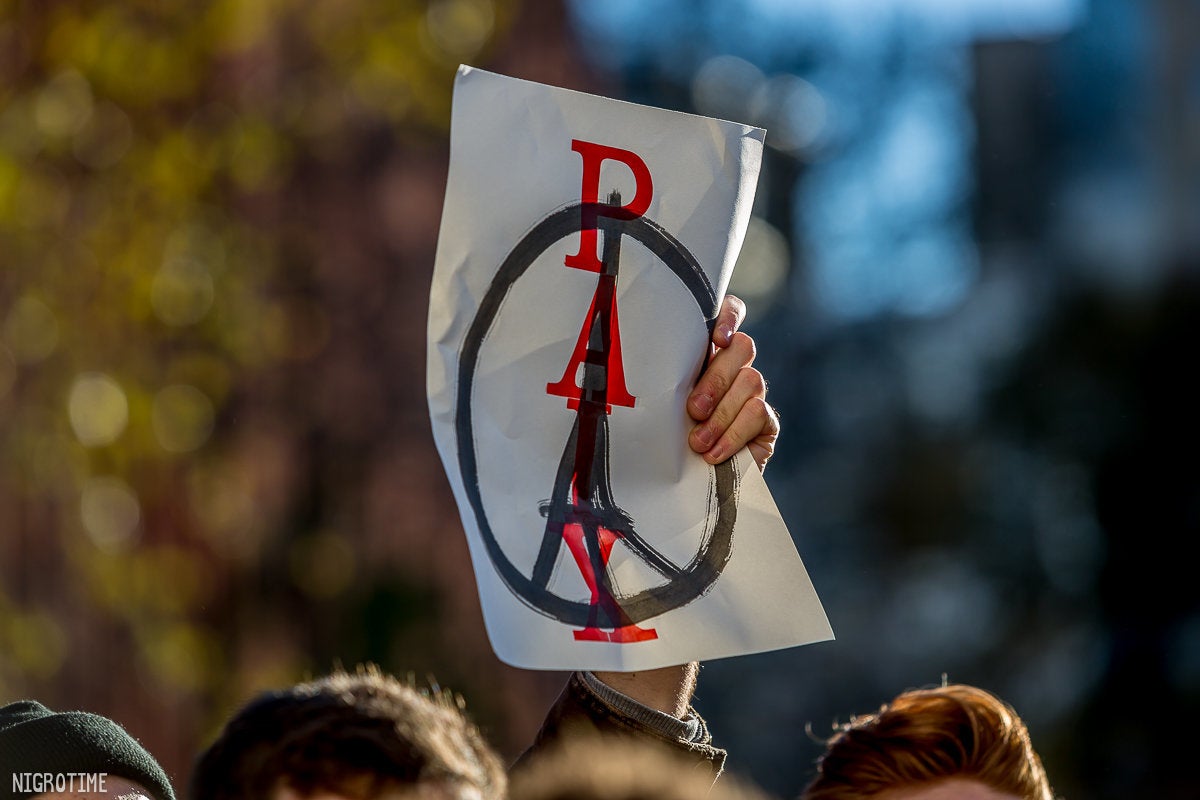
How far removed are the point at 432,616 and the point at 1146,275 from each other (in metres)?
6.09

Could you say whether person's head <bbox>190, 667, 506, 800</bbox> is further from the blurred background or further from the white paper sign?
the blurred background

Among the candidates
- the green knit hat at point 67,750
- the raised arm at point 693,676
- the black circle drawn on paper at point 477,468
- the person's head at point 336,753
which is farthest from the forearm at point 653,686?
the green knit hat at point 67,750

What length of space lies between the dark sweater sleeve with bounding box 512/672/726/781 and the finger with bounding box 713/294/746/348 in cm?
42

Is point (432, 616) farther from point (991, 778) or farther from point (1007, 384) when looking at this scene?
point (991, 778)

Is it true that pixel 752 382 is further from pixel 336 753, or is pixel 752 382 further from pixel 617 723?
pixel 336 753

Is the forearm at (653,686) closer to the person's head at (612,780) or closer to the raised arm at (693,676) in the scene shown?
the raised arm at (693,676)

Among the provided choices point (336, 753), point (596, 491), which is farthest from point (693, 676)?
point (336, 753)

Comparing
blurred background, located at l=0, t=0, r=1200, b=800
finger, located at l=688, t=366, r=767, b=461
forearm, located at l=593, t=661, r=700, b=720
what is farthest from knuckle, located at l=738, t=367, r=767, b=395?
blurred background, located at l=0, t=0, r=1200, b=800

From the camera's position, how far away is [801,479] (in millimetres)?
13414

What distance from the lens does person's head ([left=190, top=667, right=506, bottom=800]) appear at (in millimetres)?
1247

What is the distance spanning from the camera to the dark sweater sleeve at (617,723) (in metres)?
1.67

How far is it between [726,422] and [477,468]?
0.29m

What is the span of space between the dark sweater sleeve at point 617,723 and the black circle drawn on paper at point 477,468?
16cm

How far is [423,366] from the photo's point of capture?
867cm
